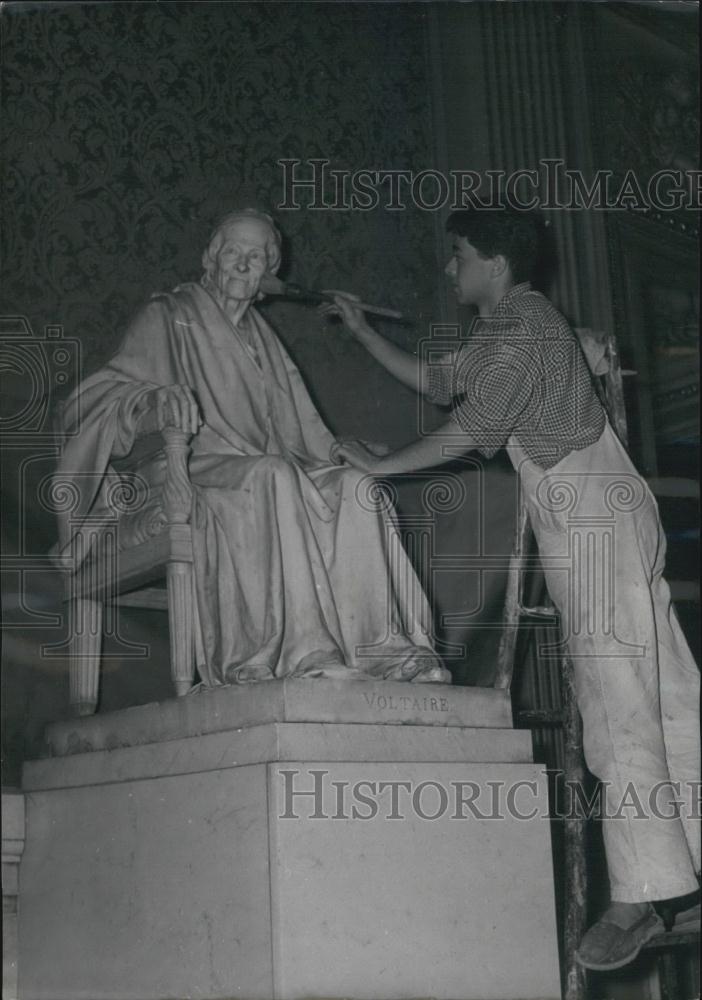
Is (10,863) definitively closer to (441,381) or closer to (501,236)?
(441,381)

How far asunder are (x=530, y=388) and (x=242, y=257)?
2.65ft

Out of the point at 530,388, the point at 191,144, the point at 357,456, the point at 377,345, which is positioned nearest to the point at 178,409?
the point at 357,456

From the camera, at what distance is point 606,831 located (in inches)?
128

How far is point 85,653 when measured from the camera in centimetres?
365

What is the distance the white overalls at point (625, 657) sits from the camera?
3.22m

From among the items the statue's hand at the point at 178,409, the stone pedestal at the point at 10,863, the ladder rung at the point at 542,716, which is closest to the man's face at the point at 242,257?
the statue's hand at the point at 178,409

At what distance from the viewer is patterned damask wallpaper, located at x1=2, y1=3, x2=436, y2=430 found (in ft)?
14.6

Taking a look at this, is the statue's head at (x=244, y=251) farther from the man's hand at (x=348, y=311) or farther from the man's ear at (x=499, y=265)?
the man's ear at (x=499, y=265)

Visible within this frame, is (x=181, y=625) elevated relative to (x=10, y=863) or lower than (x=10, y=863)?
elevated

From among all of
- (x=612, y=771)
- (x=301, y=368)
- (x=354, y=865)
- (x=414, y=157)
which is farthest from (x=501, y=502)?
(x=354, y=865)

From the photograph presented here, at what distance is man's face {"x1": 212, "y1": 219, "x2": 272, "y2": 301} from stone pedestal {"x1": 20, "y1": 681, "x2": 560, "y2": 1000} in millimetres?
1135

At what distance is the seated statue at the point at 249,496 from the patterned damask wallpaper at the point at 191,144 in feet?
2.37

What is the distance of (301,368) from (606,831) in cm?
206

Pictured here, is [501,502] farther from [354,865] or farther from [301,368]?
[354,865]
